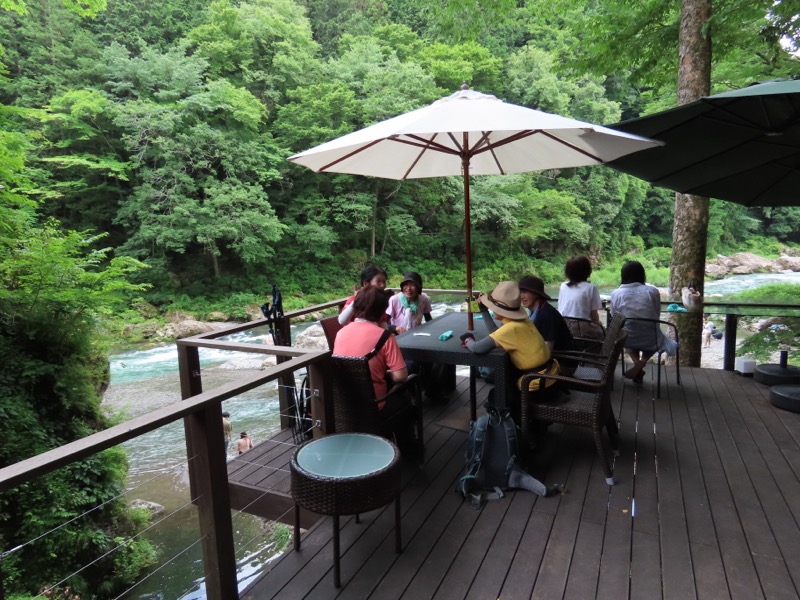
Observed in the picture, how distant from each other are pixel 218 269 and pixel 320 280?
3600 mm

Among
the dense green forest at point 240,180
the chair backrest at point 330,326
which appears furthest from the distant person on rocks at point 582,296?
the dense green forest at point 240,180

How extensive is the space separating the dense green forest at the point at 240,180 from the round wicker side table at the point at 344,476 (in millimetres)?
4229

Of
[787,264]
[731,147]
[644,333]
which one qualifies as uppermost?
[731,147]

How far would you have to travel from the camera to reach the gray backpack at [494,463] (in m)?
2.48

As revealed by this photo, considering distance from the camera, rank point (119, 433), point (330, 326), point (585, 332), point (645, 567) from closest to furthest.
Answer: point (119, 433), point (645, 567), point (330, 326), point (585, 332)

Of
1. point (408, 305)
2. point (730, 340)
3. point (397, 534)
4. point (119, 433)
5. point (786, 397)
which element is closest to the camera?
point (119, 433)

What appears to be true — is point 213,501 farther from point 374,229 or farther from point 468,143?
point 374,229

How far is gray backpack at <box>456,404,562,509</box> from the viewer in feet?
8.14

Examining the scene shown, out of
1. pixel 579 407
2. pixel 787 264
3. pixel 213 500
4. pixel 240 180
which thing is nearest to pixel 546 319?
pixel 579 407

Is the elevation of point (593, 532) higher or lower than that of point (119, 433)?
lower

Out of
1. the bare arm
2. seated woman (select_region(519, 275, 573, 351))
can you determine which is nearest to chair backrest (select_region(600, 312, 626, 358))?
seated woman (select_region(519, 275, 573, 351))

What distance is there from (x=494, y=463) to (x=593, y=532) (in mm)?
572

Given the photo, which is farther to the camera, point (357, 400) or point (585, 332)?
point (585, 332)

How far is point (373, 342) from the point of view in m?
2.51
